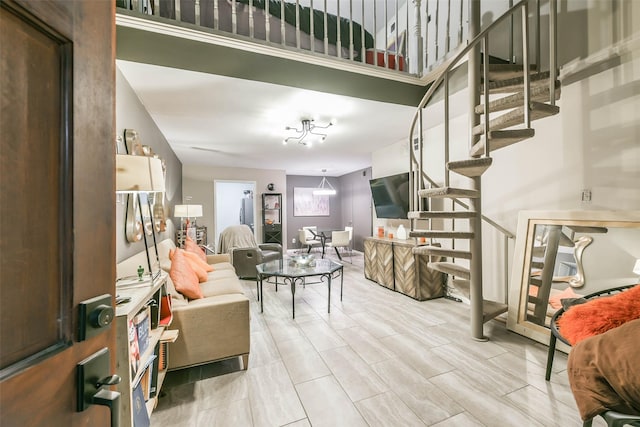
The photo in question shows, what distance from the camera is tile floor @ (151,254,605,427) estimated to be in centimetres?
168

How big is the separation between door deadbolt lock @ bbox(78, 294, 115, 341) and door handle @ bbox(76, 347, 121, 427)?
52mm

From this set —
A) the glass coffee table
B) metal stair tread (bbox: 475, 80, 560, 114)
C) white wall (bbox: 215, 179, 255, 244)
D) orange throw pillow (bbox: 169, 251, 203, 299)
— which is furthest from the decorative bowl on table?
white wall (bbox: 215, 179, 255, 244)

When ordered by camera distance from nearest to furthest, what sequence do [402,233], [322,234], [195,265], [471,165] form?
[471,165], [195,265], [402,233], [322,234]

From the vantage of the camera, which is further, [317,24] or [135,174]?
[317,24]

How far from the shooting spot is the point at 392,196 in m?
4.77

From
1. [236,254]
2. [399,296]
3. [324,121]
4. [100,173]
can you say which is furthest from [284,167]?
[100,173]

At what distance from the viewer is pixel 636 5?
82.4 inches

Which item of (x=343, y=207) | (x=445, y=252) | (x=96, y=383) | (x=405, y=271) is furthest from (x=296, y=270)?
(x=343, y=207)

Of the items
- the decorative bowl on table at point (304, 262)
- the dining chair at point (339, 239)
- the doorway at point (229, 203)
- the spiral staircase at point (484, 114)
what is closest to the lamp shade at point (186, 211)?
the decorative bowl on table at point (304, 262)

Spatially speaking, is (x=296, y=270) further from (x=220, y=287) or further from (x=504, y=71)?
(x=504, y=71)

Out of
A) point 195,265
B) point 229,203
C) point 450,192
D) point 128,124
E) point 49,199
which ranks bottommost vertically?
point 195,265

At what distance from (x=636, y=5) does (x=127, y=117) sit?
4342 millimetres

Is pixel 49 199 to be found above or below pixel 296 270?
above

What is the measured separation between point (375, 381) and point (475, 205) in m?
1.93
